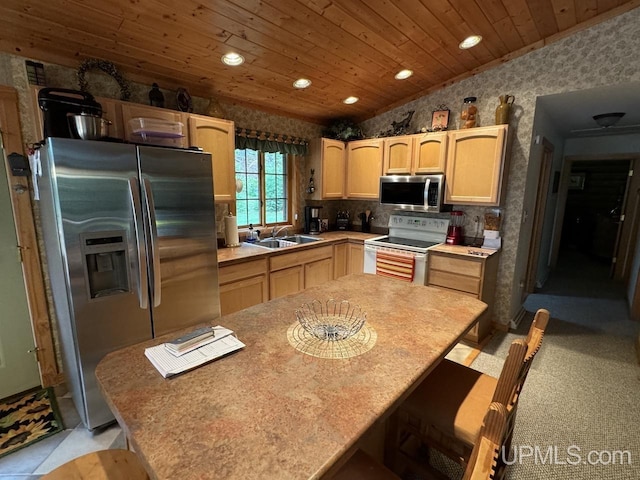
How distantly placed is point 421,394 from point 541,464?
104cm

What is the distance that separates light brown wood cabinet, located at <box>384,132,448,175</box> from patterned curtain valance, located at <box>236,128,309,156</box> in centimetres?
105

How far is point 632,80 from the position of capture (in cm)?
245

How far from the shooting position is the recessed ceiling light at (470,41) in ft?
8.30

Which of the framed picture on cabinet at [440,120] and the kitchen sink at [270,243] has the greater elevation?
the framed picture on cabinet at [440,120]

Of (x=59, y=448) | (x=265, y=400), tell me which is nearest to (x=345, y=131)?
(x=265, y=400)

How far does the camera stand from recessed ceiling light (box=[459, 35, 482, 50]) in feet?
8.30

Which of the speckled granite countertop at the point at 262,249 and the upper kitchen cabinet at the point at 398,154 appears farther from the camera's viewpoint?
the upper kitchen cabinet at the point at 398,154

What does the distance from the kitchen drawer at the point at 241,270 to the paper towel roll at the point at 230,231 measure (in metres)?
0.47

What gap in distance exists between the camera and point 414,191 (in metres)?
3.41

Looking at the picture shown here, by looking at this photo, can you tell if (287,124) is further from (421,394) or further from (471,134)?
(421,394)

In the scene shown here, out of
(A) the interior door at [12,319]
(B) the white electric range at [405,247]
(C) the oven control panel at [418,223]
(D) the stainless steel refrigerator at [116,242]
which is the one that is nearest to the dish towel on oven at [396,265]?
(B) the white electric range at [405,247]

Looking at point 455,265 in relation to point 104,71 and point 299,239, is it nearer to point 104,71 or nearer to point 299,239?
point 299,239

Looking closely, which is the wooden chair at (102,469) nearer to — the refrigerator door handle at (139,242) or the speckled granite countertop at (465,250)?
the refrigerator door handle at (139,242)

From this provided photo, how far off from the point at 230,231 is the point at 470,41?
2781mm
